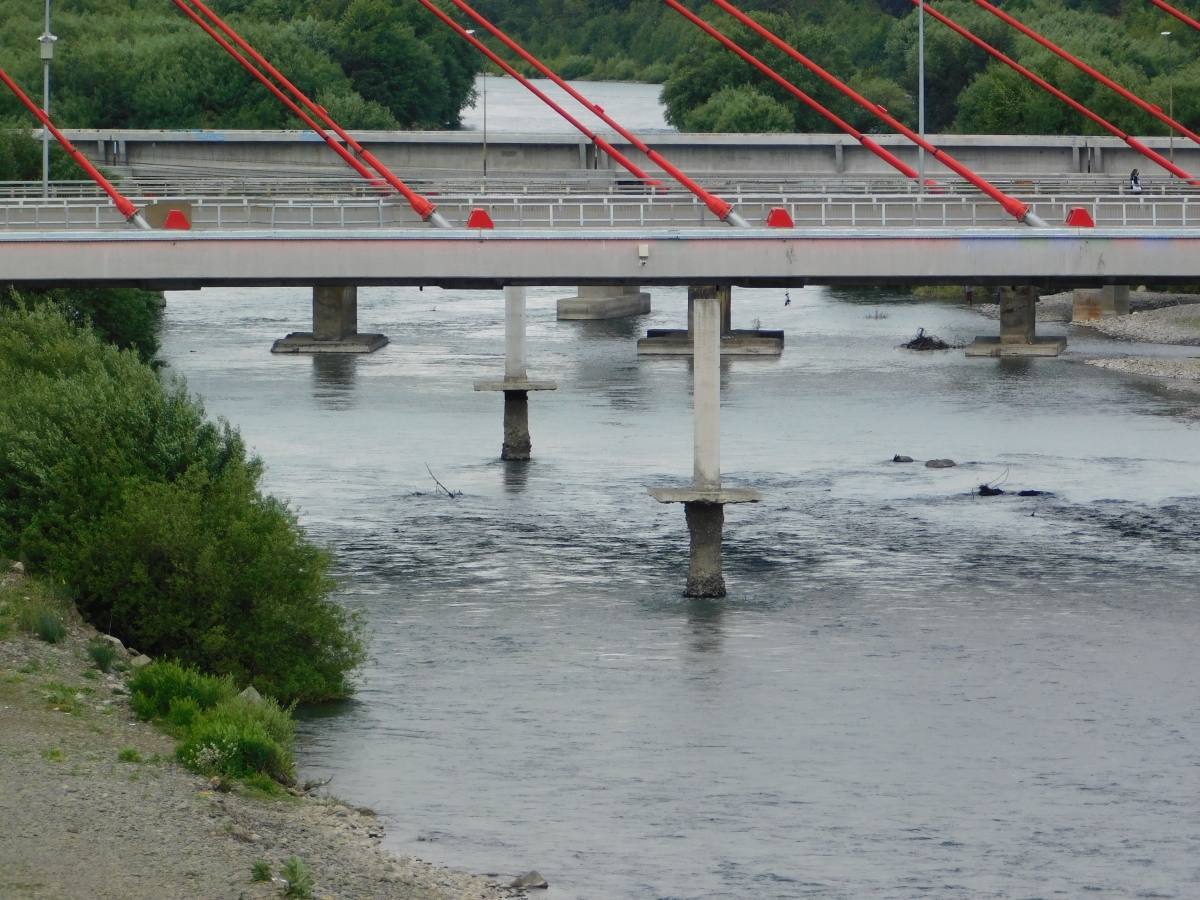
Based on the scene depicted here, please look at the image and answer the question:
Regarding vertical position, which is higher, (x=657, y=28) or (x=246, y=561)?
(x=657, y=28)

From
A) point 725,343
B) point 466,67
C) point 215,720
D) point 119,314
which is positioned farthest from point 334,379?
point 466,67

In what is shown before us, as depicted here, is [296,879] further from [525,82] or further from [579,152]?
[579,152]

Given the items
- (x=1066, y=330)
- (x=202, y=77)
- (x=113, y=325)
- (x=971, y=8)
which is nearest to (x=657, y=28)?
(x=971, y=8)

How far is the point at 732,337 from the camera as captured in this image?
72.4 m

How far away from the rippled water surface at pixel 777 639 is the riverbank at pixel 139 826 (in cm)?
109

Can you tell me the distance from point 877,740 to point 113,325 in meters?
31.5

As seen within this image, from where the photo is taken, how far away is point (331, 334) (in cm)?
7244

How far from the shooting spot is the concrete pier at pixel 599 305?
81688 millimetres

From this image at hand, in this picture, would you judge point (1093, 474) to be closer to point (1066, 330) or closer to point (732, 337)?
point (732, 337)

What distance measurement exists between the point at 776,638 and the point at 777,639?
6 centimetres

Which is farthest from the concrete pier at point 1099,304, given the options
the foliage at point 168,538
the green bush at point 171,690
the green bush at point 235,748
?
the green bush at point 235,748

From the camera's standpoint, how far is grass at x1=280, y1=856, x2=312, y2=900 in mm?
19906

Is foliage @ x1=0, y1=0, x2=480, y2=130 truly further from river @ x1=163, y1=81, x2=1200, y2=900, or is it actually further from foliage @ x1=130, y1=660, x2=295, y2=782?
foliage @ x1=130, y1=660, x2=295, y2=782

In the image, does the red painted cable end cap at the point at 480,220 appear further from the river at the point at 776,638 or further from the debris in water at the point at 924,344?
the debris in water at the point at 924,344
